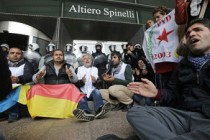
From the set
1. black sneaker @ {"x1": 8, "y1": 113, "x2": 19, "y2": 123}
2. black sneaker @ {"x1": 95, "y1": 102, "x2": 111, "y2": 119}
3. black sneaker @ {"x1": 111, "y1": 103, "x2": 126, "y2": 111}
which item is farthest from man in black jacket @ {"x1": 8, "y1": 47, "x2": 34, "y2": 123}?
black sneaker @ {"x1": 111, "y1": 103, "x2": 126, "y2": 111}

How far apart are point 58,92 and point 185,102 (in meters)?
2.06

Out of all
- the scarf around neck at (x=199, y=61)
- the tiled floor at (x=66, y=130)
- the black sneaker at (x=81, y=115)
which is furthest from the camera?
the black sneaker at (x=81, y=115)

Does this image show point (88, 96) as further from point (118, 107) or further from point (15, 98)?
point (15, 98)

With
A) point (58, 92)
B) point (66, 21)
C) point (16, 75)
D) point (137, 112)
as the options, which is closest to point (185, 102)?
point (137, 112)

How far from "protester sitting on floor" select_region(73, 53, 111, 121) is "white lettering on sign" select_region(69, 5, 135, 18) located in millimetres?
3809

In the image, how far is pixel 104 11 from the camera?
7906 mm

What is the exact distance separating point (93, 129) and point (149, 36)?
5.03 feet

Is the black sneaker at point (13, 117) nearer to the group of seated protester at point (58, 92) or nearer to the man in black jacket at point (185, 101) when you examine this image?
the group of seated protester at point (58, 92)

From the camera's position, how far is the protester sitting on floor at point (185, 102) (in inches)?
59.9

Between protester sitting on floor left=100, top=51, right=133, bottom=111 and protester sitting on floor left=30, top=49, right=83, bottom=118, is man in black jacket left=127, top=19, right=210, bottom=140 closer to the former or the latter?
protester sitting on floor left=100, top=51, right=133, bottom=111

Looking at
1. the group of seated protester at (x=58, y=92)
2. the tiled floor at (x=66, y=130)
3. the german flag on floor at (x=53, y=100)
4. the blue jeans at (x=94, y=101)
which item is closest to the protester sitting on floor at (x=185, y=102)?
the tiled floor at (x=66, y=130)

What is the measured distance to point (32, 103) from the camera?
3330 mm

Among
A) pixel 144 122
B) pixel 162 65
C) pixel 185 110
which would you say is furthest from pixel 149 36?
pixel 144 122

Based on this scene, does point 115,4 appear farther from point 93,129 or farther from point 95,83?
point 93,129
